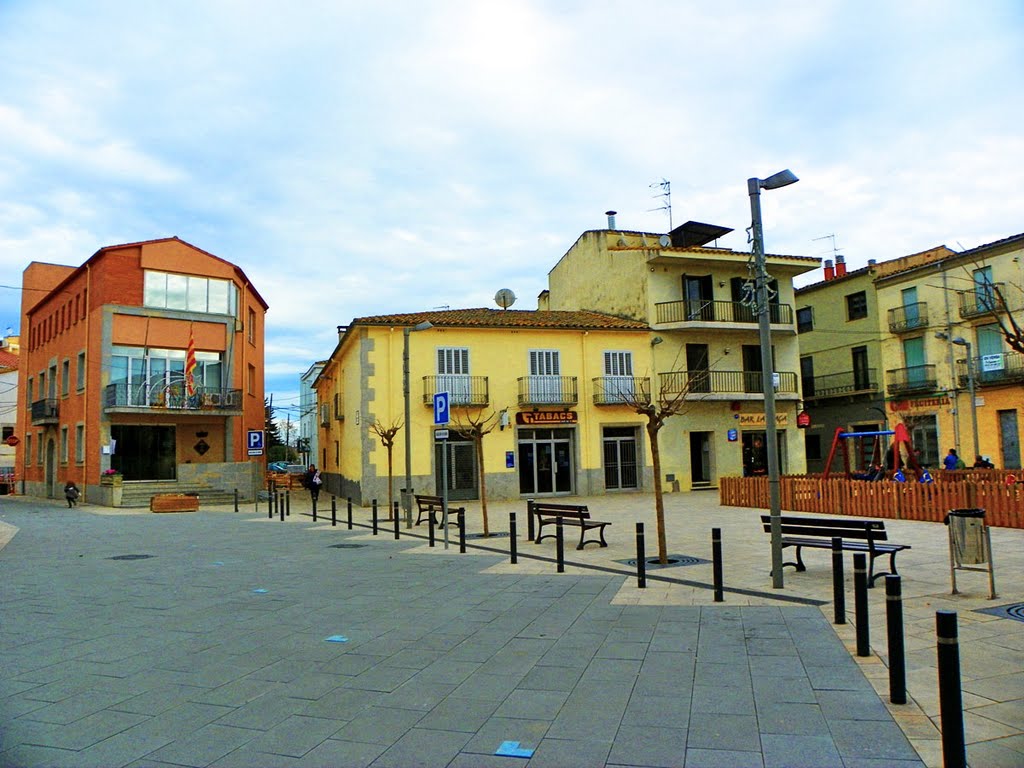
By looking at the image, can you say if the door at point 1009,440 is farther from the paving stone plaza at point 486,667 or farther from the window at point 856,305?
the paving stone plaza at point 486,667

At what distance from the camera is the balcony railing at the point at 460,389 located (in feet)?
87.2

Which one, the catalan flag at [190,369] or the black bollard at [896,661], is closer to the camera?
the black bollard at [896,661]

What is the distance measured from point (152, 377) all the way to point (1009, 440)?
35.6m

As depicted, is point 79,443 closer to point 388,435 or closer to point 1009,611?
point 388,435

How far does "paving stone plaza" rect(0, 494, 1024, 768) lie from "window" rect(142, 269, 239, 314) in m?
21.3

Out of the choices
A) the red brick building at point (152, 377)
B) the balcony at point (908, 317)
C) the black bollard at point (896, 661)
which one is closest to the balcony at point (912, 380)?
the balcony at point (908, 317)

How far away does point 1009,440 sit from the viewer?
3092 cm

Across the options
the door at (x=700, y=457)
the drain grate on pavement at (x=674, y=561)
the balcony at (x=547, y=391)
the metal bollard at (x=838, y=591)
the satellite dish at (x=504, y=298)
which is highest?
the satellite dish at (x=504, y=298)

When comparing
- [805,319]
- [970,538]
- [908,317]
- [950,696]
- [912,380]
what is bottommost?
[950,696]

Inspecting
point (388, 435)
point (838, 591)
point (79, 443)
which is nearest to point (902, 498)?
point (838, 591)

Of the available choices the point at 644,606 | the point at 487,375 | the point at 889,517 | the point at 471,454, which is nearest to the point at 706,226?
the point at 487,375

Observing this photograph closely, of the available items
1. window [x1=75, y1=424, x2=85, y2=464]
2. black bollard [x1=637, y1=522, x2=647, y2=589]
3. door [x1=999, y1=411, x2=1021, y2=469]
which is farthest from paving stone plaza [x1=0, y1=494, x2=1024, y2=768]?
door [x1=999, y1=411, x2=1021, y2=469]

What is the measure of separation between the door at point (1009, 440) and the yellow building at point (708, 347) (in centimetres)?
825

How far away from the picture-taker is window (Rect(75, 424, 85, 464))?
30570 mm
